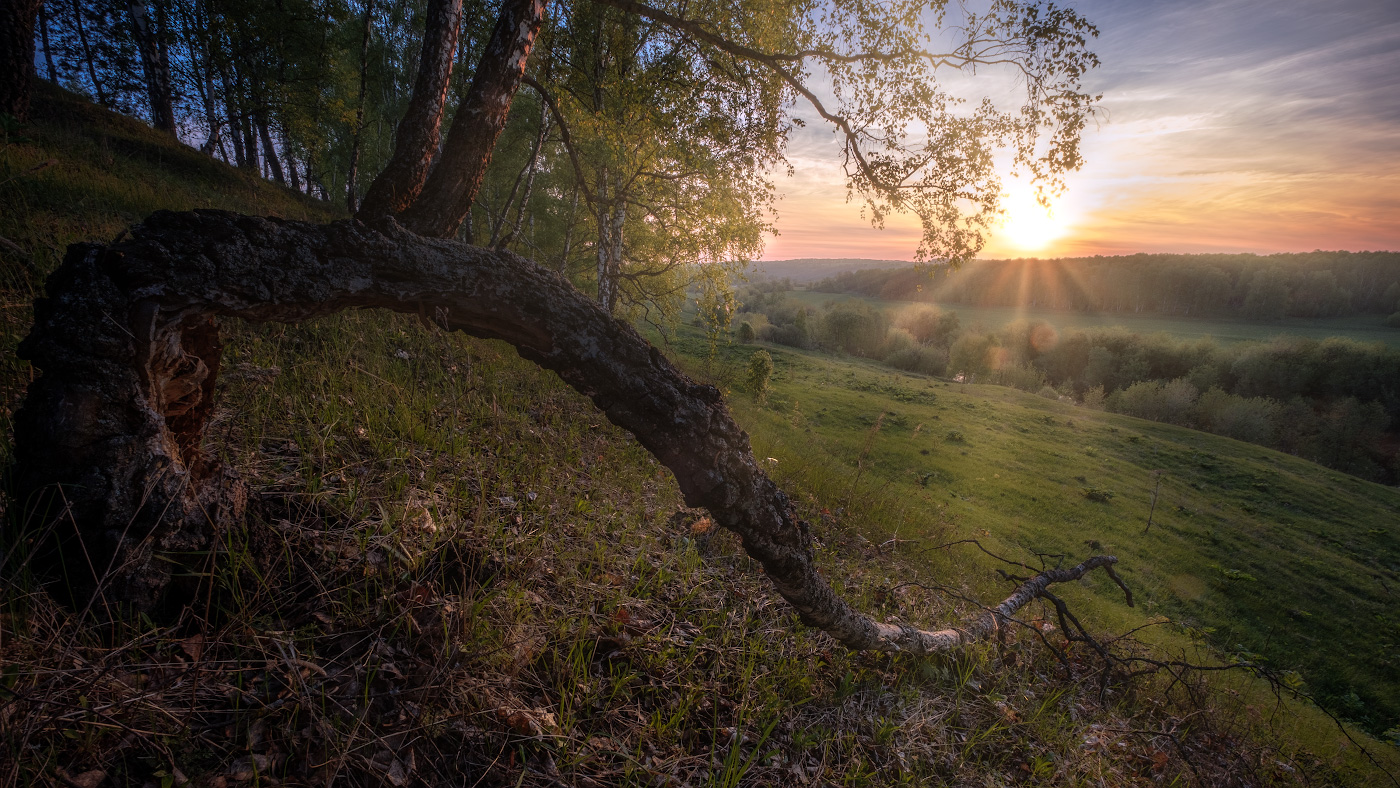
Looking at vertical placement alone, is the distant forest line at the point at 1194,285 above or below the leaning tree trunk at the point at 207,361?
above

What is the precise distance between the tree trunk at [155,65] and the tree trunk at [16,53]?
9.78 metres

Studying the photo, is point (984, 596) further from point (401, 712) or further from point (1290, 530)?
point (1290, 530)

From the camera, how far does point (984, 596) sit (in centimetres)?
756

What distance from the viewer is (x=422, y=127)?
468 cm

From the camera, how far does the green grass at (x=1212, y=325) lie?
83562 mm

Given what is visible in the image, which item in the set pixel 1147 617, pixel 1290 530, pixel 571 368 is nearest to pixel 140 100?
pixel 571 368

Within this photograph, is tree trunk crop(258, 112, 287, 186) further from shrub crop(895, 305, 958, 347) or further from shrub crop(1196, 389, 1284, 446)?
shrub crop(895, 305, 958, 347)

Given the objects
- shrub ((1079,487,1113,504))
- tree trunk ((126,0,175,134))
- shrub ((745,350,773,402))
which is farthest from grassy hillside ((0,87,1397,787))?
shrub ((1079,487,1113,504))

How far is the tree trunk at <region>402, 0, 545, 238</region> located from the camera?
4551mm

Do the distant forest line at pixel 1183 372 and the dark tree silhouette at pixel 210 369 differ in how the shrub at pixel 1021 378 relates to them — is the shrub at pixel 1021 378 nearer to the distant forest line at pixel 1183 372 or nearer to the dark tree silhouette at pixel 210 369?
the distant forest line at pixel 1183 372

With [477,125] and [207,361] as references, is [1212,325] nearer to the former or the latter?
[477,125]

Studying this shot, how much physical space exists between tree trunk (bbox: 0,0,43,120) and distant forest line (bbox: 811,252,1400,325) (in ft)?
331

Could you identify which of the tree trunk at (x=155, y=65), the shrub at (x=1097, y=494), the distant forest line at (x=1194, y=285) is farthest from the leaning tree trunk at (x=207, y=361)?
the distant forest line at (x=1194, y=285)

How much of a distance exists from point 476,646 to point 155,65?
2469 centimetres
